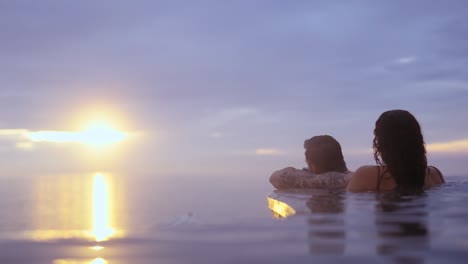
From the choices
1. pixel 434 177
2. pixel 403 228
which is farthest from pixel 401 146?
pixel 403 228

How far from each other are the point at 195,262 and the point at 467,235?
74.3 inches

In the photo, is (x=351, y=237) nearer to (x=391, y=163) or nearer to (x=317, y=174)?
(x=391, y=163)

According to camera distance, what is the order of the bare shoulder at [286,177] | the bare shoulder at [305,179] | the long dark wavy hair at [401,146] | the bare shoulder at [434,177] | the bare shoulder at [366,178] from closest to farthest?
the long dark wavy hair at [401,146] < the bare shoulder at [366,178] < the bare shoulder at [434,177] < the bare shoulder at [305,179] < the bare shoulder at [286,177]

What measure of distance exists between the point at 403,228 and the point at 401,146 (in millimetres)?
2962

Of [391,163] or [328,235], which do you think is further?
[391,163]

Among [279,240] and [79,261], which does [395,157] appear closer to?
[279,240]

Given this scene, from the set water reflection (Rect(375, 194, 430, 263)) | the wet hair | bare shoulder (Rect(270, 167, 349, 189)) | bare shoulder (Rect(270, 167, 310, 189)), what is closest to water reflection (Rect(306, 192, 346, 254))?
water reflection (Rect(375, 194, 430, 263))

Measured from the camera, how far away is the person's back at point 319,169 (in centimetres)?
823

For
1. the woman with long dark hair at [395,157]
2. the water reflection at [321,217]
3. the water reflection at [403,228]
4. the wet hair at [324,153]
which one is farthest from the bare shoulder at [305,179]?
the water reflection at [403,228]

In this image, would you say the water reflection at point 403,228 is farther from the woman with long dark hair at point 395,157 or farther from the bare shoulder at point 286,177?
the bare shoulder at point 286,177

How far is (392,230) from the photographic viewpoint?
11.8 ft

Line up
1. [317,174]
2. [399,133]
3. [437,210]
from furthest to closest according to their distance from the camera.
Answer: [317,174] → [399,133] → [437,210]

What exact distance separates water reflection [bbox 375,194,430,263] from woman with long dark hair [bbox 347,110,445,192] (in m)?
0.69

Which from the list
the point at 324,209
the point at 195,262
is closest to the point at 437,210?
the point at 324,209
